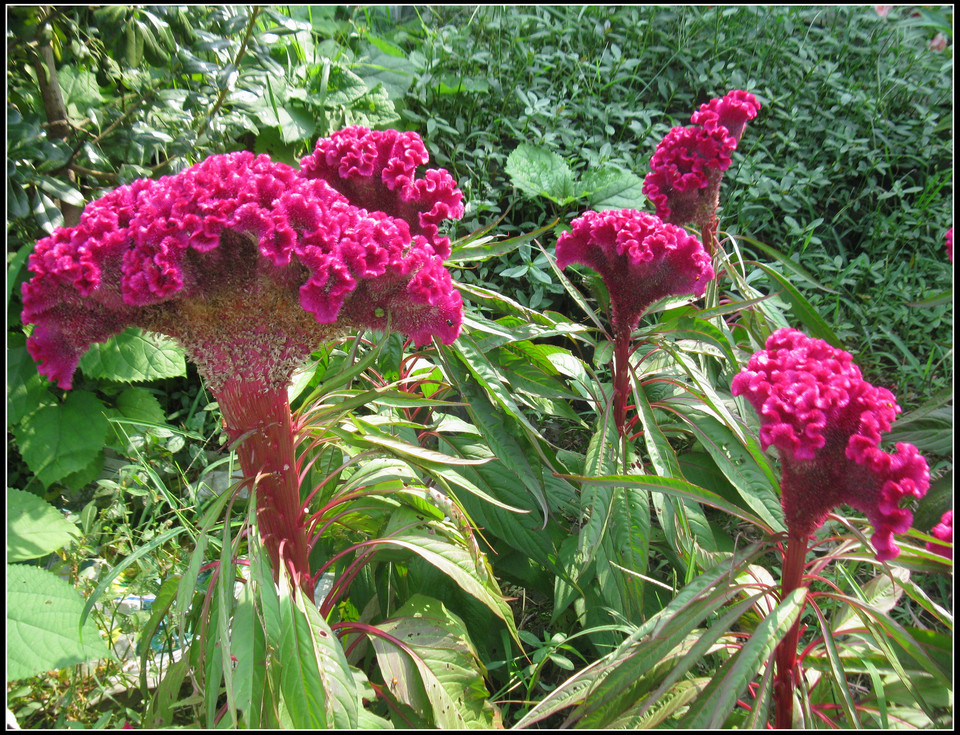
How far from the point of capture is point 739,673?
3.85 feet

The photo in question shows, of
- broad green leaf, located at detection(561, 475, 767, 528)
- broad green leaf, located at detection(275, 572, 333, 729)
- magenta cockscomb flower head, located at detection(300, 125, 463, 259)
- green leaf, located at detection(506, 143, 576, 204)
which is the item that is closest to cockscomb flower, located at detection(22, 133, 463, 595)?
broad green leaf, located at detection(275, 572, 333, 729)

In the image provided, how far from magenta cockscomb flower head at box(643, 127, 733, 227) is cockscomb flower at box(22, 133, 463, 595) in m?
1.11

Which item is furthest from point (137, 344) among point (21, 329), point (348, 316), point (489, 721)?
point (489, 721)

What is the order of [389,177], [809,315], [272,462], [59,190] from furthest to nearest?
[59,190] < [809,315] < [389,177] < [272,462]

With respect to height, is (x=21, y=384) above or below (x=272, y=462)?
above

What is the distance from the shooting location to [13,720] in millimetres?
1675

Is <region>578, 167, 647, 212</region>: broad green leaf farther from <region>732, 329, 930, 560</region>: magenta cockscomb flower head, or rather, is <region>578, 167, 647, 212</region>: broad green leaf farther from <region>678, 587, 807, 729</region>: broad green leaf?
<region>678, 587, 807, 729</region>: broad green leaf

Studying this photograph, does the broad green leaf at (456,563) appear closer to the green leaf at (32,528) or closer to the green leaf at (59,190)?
the green leaf at (32,528)

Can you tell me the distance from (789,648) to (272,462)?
1132 millimetres

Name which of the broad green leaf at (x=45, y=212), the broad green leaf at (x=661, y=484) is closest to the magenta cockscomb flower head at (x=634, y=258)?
the broad green leaf at (x=661, y=484)

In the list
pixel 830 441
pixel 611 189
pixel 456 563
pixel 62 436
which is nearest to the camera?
pixel 830 441

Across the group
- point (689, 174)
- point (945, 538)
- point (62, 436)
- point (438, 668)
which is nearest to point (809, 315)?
point (689, 174)

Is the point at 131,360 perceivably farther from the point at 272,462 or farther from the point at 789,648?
the point at 789,648

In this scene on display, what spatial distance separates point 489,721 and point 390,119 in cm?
269
